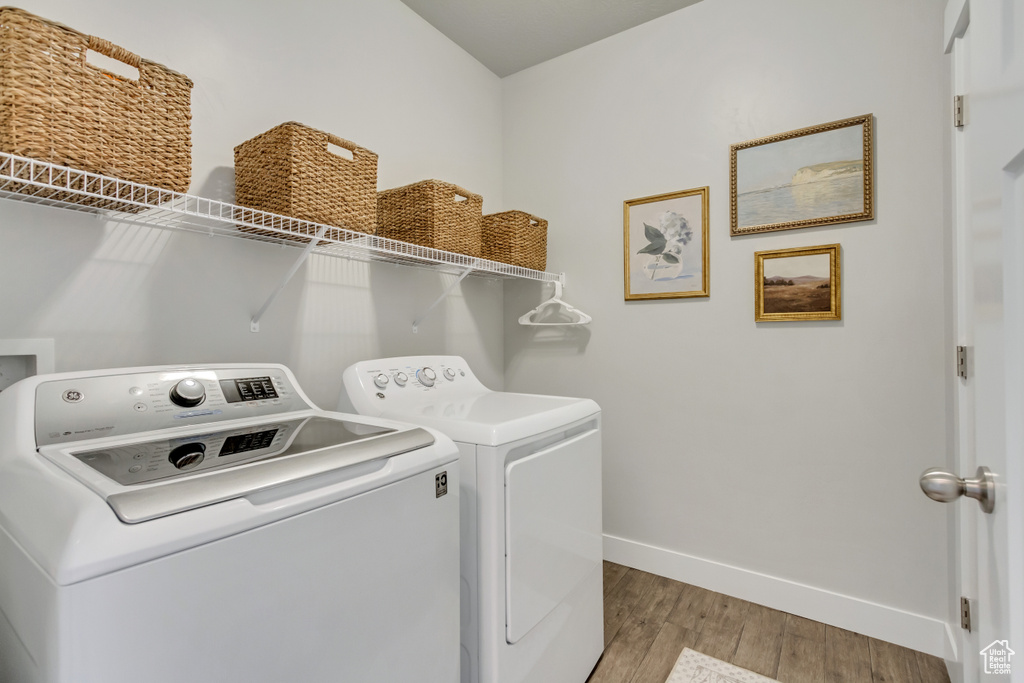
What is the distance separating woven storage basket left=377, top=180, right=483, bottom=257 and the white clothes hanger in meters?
0.66

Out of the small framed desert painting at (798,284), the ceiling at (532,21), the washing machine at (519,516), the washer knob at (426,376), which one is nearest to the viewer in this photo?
the washing machine at (519,516)

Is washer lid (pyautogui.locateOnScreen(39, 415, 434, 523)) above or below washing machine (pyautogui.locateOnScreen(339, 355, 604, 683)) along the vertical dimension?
above

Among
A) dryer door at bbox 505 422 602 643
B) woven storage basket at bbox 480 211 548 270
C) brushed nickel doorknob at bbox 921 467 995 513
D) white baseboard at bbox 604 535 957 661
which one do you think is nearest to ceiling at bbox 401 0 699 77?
woven storage basket at bbox 480 211 548 270

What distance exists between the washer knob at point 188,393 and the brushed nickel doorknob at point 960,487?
1420mm

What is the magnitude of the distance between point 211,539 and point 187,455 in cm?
29

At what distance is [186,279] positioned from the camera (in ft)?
4.75

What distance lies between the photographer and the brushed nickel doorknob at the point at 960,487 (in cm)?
62

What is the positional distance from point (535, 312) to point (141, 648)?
214cm

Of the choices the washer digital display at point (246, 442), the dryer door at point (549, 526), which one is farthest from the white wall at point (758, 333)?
the washer digital display at point (246, 442)

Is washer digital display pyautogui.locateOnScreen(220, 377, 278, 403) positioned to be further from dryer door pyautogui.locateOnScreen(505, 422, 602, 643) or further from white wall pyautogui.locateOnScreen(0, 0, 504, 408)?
dryer door pyautogui.locateOnScreen(505, 422, 602, 643)

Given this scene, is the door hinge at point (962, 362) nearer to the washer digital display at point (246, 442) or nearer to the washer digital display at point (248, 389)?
the washer digital display at point (246, 442)

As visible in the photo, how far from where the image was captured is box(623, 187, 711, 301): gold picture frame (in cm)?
221

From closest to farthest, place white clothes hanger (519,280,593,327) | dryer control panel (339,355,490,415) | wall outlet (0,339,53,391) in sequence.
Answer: wall outlet (0,339,53,391) < dryer control panel (339,355,490,415) < white clothes hanger (519,280,593,327)

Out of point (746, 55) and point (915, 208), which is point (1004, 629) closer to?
point (915, 208)
